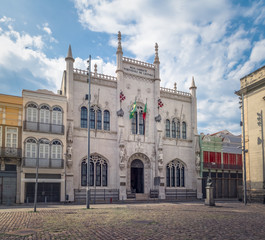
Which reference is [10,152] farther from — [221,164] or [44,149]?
[221,164]

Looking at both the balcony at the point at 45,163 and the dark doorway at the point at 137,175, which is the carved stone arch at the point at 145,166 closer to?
the dark doorway at the point at 137,175

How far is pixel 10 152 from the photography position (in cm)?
2942

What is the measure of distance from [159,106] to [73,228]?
28799mm

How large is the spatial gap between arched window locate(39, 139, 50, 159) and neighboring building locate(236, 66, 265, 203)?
20034 millimetres

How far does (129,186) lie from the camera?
36906 mm

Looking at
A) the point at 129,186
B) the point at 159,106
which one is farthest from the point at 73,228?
the point at 159,106

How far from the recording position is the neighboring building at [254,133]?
98.5 ft

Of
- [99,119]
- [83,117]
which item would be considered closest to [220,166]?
[99,119]

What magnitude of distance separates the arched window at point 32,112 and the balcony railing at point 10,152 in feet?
11.3

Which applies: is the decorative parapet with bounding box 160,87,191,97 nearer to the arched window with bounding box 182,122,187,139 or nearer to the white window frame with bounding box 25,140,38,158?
the arched window with bounding box 182,122,187,139

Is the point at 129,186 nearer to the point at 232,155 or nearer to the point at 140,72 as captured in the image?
the point at 140,72

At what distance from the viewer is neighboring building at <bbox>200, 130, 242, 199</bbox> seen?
42.4m

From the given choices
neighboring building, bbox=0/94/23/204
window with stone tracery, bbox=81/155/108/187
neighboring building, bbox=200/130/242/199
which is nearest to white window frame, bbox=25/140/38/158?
neighboring building, bbox=0/94/23/204

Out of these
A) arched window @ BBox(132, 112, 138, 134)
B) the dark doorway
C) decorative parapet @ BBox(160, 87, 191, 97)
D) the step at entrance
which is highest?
decorative parapet @ BBox(160, 87, 191, 97)
